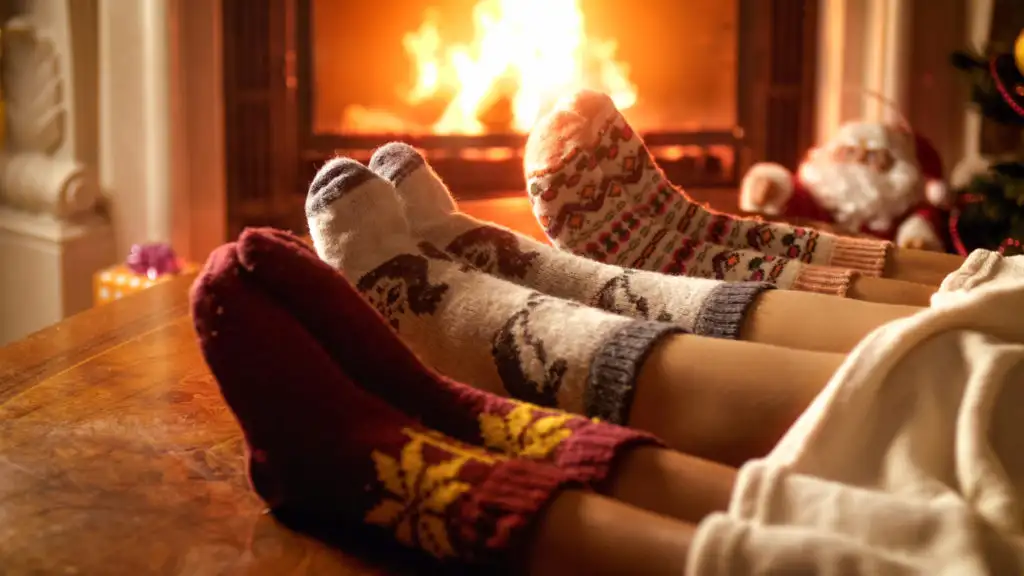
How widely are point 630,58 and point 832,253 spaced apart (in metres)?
1.33

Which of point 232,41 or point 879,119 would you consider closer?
point 232,41

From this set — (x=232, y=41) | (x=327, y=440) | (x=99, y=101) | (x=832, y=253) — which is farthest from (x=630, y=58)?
(x=327, y=440)

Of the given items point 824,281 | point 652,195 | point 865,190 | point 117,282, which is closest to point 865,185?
point 865,190

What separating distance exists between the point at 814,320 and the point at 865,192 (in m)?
1.14

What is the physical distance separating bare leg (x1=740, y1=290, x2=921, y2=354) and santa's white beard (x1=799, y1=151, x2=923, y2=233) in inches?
43.5

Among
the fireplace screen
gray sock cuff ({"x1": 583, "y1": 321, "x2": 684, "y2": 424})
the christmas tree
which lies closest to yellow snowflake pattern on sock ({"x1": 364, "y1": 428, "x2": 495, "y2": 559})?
gray sock cuff ({"x1": 583, "y1": 321, "x2": 684, "y2": 424})

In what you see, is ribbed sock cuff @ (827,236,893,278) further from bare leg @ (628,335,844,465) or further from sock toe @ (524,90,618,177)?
bare leg @ (628,335,844,465)

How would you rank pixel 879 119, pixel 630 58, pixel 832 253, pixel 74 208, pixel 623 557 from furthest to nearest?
pixel 630 58 < pixel 879 119 < pixel 74 208 < pixel 832 253 < pixel 623 557

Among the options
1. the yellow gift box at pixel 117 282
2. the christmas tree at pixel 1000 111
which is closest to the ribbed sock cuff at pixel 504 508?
the christmas tree at pixel 1000 111

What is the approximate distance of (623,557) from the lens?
434 mm

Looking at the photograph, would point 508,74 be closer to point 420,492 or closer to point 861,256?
point 861,256

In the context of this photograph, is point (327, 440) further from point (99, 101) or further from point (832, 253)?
point (99, 101)

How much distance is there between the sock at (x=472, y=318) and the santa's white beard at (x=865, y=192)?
1.17m

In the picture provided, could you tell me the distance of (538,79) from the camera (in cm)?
214
